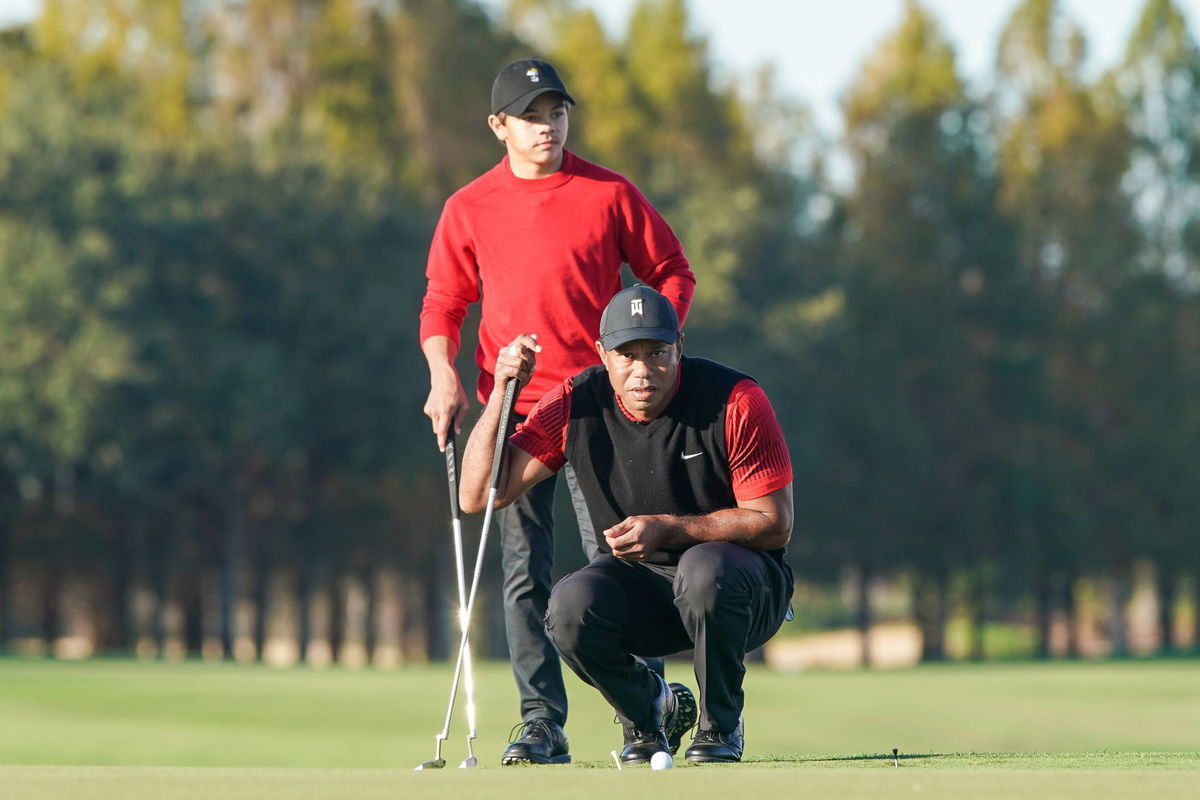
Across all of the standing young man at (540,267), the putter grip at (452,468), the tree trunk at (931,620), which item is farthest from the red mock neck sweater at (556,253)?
the tree trunk at (931,620)

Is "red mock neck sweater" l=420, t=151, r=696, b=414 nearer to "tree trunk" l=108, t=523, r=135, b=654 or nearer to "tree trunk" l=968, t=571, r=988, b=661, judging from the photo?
"tree trunk" l=108, t=523, r=135, b=654

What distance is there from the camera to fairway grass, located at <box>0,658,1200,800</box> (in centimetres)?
548

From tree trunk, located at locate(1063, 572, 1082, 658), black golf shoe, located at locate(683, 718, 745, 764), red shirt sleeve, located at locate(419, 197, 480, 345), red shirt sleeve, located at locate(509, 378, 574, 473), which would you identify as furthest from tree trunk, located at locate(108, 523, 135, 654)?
black golf shoe, located at locate(683, 718, 745, 764)

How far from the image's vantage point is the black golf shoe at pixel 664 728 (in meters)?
7.04

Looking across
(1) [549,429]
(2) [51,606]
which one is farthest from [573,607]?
(2) [51,606]

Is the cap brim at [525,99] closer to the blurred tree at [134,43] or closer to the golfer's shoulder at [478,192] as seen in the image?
the golfer's shoulder at [478,192]

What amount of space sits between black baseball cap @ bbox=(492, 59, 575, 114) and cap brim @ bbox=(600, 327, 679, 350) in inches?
49.1

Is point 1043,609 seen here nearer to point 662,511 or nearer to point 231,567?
point 231,567

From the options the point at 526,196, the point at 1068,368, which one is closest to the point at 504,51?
the point at 1068,368

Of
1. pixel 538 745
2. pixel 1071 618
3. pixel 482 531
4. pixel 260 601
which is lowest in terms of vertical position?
pixel 1071 618

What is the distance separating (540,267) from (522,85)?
68 centimetres

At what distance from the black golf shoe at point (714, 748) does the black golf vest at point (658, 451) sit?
0.60 m

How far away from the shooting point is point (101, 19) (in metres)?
44.9

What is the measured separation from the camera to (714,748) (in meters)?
6.84
